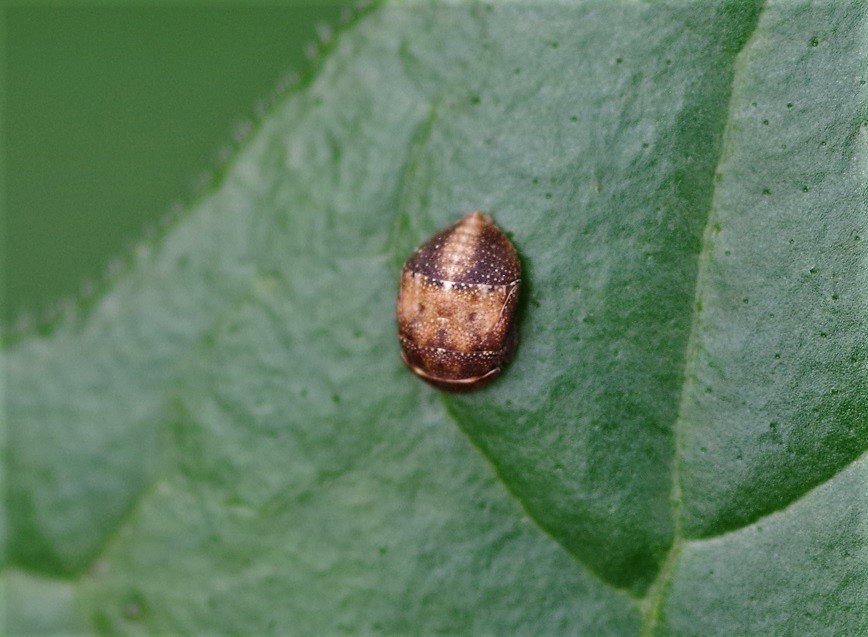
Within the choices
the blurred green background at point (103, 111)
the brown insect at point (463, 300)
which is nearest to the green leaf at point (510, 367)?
the brown insect at point (463, 300)

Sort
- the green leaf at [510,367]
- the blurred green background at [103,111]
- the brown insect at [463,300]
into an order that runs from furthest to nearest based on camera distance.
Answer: the blurred green background at [103,111] < the brown insect at [463,300] < the green leaf at [510,367]

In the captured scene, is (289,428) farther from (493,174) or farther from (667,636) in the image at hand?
(667,636)

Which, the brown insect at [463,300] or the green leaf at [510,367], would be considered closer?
the green leaf at [510,367]

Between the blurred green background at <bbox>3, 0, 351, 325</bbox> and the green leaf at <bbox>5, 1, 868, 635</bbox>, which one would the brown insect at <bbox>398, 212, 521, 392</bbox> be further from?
the blurred green background at <bbox>3, 0, 351, 325</bbox>

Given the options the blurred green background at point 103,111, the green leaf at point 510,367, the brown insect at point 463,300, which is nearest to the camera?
the green leaf at point 510,367

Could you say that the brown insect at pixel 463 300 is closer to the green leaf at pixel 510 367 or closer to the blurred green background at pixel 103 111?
the green leaf at pixel 510 367

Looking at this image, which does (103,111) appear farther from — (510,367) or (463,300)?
(510,367)

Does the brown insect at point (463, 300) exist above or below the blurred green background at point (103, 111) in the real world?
below

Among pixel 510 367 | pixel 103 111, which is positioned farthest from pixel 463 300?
pixel 103 111

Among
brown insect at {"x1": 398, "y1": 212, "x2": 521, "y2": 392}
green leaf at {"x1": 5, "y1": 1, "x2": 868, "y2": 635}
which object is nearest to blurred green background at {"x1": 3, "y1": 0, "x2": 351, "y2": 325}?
green leaf at {"x1": 5, "y1": 1, "x2": 868, "y2": 635}
